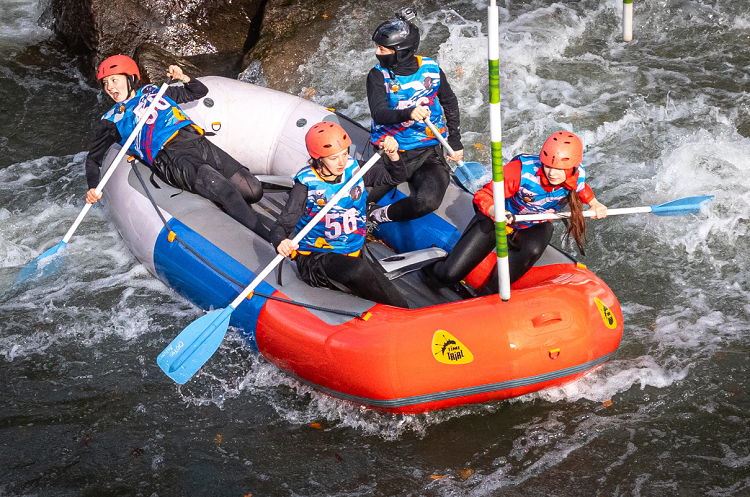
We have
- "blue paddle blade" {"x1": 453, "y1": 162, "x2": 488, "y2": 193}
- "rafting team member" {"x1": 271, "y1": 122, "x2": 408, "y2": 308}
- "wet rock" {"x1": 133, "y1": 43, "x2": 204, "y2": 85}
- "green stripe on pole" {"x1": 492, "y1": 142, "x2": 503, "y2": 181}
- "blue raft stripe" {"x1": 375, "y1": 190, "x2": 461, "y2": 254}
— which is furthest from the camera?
"wet rock" {"x1": 133, "y1": 43, "x2": 204, "y2": 85}

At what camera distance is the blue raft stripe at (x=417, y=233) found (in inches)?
204

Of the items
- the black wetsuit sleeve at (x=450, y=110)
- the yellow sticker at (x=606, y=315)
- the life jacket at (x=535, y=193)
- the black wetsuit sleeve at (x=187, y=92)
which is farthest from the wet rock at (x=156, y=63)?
the yellow sticker at (x=606, y=315)

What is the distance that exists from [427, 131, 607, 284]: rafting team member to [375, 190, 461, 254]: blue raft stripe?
12.4 inches

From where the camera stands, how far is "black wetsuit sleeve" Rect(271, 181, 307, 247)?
14.4 ft

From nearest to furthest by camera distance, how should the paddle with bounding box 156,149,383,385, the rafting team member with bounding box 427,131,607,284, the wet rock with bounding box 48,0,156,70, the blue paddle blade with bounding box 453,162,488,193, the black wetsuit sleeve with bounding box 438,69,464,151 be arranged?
the rafting team member with bounding box 427,131,607,284 < the paddle with bounding box 156,149,383,385 < the black wetsuit sleeve with bounding box 438,69,464,151 < the blue paddle blade with bounding box 453,162,488,193 < the wet rock with bounding box 48,0,156,70

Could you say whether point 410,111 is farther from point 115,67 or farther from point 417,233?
point 115,67

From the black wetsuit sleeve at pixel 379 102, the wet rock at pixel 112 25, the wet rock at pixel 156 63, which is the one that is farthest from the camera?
the wet rock at pixel 112 25

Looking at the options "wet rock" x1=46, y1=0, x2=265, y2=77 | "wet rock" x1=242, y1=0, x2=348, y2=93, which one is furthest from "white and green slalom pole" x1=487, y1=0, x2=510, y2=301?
"wet rock" x1=46, y1=0, x2=265, y2=77

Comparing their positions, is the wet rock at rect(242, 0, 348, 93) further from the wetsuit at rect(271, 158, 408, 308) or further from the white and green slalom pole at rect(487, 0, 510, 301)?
the white and green slalom pole at rect(487, 0, 510, 301)

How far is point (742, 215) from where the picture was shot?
19.9 ft

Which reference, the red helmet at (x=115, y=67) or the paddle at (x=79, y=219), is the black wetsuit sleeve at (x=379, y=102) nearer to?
the paddle at (x=79, y=219)

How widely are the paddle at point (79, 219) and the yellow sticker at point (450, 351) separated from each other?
273 cm

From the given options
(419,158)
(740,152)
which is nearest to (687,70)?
(740,152)

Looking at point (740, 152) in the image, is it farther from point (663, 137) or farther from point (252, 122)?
point (252, 122)
